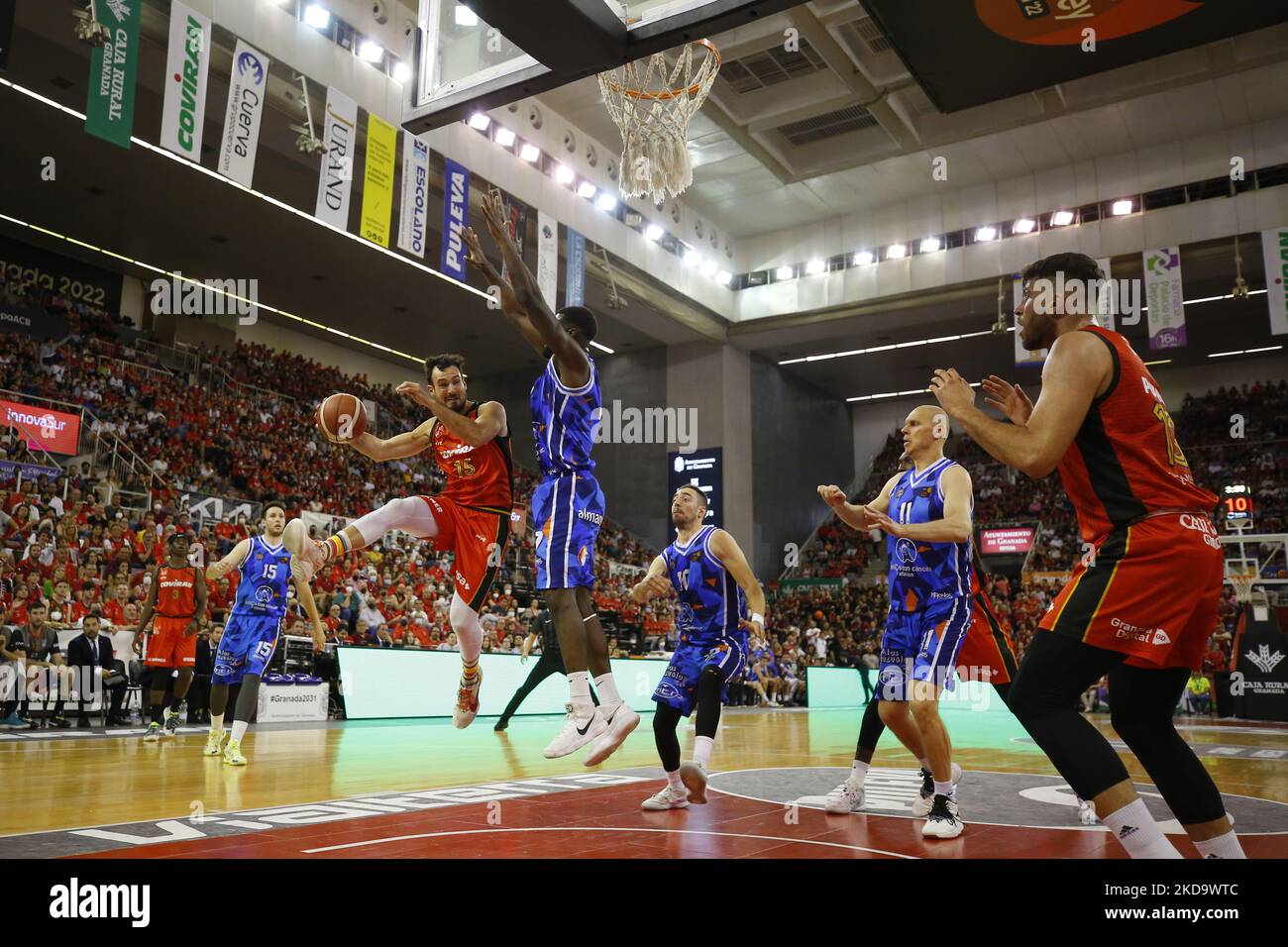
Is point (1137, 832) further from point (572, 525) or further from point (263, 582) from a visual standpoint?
point (263, 582)

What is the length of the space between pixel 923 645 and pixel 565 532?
196 cm

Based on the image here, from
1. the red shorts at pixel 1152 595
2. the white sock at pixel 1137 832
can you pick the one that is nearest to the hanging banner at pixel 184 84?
the red shorts at pixel 1152 595

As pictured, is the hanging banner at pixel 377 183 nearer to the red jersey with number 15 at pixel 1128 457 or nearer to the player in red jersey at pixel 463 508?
the player in red jersey at pixel 463 508

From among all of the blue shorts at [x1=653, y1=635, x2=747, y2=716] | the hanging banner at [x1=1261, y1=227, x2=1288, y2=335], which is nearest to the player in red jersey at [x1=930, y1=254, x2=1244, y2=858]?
the blue shorts at [x1=653, y1=635, x2=747, y2=716]

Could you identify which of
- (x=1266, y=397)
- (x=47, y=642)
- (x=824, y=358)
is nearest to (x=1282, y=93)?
(x=1266, y=397)

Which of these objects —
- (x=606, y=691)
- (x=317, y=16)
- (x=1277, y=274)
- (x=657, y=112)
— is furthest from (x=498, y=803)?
(x=1277, y=274)

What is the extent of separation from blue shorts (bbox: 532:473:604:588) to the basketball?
1.02 meters

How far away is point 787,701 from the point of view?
2200 cm

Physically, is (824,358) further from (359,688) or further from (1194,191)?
(359,688)

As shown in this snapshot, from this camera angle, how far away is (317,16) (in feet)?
52.9

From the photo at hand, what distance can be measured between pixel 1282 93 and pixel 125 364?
83.4ft

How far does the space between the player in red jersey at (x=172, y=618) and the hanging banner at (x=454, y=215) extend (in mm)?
7386

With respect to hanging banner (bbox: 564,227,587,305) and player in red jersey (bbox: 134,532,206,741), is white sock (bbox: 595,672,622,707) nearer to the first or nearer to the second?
player in red jersey (bbox: 134,532,206,741)

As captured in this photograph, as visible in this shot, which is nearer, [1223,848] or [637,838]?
[1223,848]
